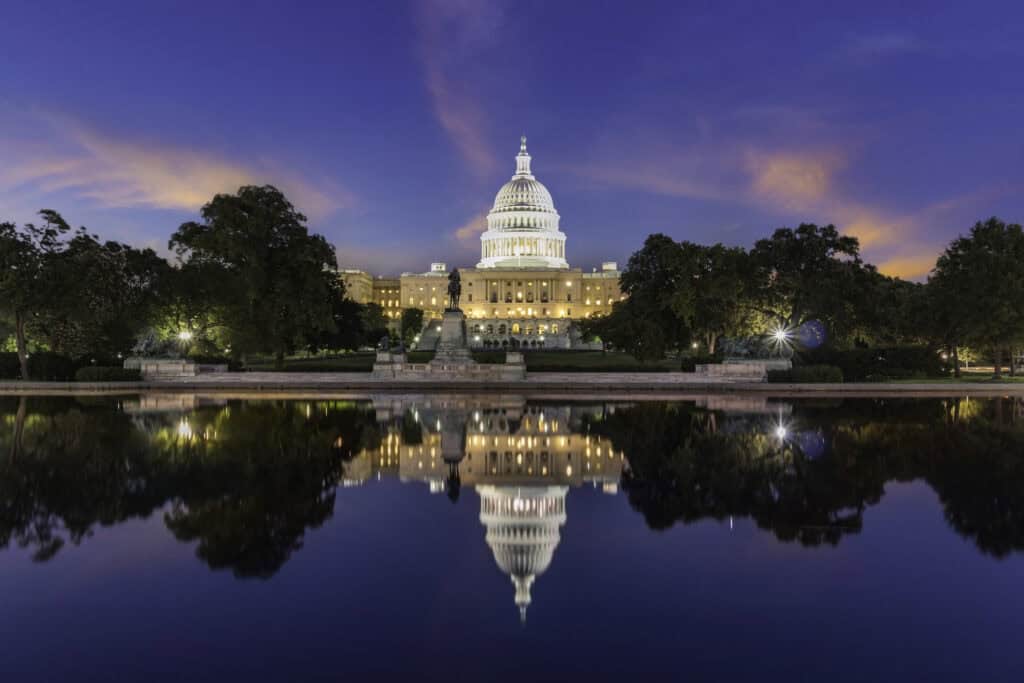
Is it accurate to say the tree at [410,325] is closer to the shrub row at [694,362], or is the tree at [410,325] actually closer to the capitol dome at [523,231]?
the capitol dome at [523,231]

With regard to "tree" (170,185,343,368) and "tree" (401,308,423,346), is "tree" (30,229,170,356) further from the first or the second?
"tree" (401,308,423,346)

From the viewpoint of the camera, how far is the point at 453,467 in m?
15.7

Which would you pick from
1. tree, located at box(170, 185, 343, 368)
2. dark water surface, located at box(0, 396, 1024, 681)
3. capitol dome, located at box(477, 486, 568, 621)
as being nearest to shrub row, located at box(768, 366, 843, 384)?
dark water surface, located at box(0, 396, 1024, 681)

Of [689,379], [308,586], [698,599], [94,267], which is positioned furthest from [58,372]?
[698,599]

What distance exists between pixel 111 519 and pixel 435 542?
4.90 meters

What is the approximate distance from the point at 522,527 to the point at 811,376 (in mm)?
34472

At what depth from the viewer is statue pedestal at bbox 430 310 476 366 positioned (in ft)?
148

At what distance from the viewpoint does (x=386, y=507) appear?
12.2m

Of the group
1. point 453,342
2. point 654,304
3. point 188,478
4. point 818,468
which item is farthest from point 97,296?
point 818,468

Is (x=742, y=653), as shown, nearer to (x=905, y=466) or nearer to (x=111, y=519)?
(x=111, y=519)

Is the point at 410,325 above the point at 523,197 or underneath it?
underneath

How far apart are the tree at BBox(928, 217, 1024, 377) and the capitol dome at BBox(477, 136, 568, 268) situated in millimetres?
113148

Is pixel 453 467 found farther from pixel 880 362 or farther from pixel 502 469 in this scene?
pixel 880 362

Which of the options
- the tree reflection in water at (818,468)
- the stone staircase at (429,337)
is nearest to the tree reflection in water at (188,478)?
the tree reflection in water at (818,468)
